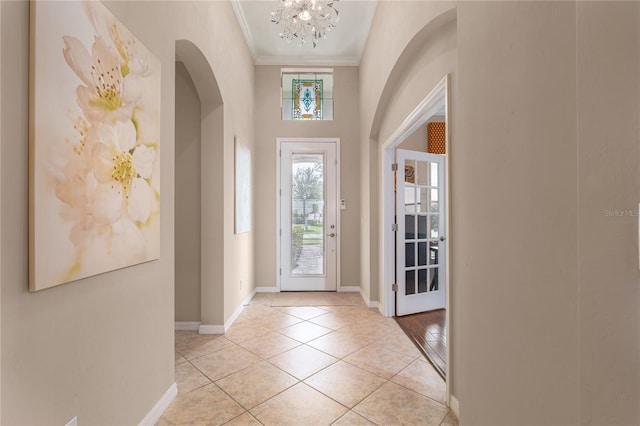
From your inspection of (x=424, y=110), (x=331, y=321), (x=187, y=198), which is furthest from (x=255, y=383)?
(x=424, y=110)

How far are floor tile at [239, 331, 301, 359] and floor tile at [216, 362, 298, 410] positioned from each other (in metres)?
0.22

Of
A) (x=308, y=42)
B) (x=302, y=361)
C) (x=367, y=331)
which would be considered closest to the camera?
(x=302, y=361)

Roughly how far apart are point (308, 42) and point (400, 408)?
4.22m

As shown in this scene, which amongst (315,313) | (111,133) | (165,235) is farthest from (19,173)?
(315,313)

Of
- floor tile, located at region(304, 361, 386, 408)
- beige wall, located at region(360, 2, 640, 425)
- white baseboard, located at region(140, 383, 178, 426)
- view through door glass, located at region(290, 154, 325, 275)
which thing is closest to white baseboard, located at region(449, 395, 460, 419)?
beige wall, located at region(360, 2, 640, 425)

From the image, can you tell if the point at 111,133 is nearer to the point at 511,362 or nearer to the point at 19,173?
the point at 19,173

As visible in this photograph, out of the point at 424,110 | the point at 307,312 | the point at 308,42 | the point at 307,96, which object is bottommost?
the point at 307,312

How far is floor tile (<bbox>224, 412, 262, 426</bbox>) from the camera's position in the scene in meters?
1.70

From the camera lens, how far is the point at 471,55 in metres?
1.41

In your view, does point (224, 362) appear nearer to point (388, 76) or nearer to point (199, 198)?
point (199, 198)

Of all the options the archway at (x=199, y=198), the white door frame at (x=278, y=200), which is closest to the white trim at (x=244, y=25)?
the archway at (x=199, y=198)

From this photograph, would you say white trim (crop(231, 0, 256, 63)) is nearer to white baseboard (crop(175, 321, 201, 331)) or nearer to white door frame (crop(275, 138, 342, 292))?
white door frame (crop(275, 138, 342, 292))

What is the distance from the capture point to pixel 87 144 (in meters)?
1.17

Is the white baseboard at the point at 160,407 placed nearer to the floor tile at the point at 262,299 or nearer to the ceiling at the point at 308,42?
the floor tile at the point at 262,299
